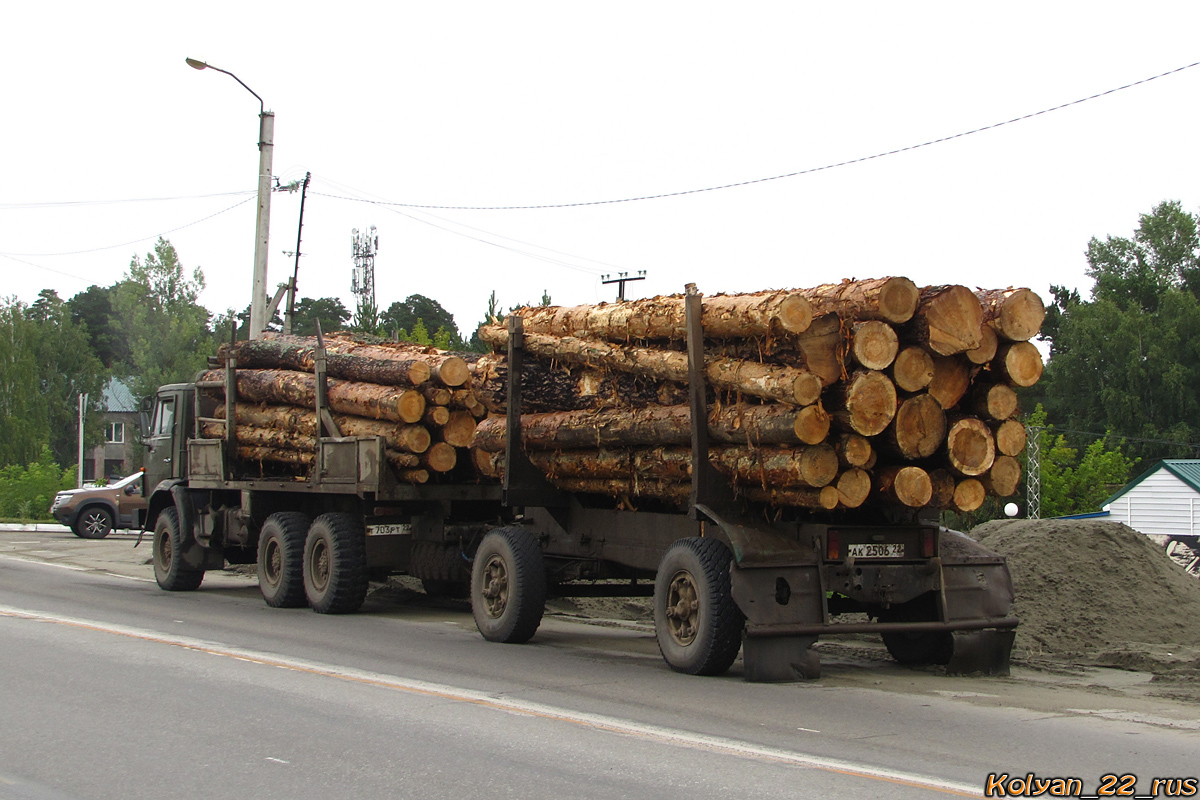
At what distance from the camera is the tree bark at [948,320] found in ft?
29.2

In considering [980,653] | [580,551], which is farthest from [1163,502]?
[580,551]

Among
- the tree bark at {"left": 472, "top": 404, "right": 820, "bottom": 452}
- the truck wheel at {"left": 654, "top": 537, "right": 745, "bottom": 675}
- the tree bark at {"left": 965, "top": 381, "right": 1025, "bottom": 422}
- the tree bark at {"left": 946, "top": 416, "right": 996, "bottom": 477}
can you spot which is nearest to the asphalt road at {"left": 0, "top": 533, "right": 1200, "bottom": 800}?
the truck wheel at {"left": 654, "top": 537, "right": 745, "bottom": 675}

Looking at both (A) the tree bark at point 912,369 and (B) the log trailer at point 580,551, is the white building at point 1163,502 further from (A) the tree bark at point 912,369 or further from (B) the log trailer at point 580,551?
(A) the tree bark at point 912,369

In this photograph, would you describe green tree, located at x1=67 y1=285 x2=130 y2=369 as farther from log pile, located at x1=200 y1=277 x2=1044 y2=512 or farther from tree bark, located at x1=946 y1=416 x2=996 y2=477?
tree bark, located at x1=946 y1=416 x2=996 y2=477

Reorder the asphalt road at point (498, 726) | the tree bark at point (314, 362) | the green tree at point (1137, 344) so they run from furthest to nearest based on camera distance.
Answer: the green tree at point (1137, 344) < the tree bark at point (314, 362) < the asphalt road at point (498, 726)

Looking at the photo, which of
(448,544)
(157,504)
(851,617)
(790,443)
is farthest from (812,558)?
(157,504)

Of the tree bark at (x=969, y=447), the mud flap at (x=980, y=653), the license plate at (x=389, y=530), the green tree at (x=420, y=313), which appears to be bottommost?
the mud flap at (x=980, y=653)

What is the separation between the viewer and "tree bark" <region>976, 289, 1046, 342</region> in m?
9.26

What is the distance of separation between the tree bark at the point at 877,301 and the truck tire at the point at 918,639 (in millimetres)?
2503

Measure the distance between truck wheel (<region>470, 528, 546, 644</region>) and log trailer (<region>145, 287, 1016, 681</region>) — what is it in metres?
Result: 0.02

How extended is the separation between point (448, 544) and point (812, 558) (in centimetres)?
596

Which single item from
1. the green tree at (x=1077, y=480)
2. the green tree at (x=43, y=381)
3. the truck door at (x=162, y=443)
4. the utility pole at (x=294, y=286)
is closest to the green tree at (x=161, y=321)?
the green tree at (x=43, y=381)

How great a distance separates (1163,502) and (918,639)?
1497 inches

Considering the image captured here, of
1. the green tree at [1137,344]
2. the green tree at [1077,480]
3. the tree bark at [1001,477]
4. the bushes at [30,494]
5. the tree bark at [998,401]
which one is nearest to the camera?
the tree bark at [998,401]
